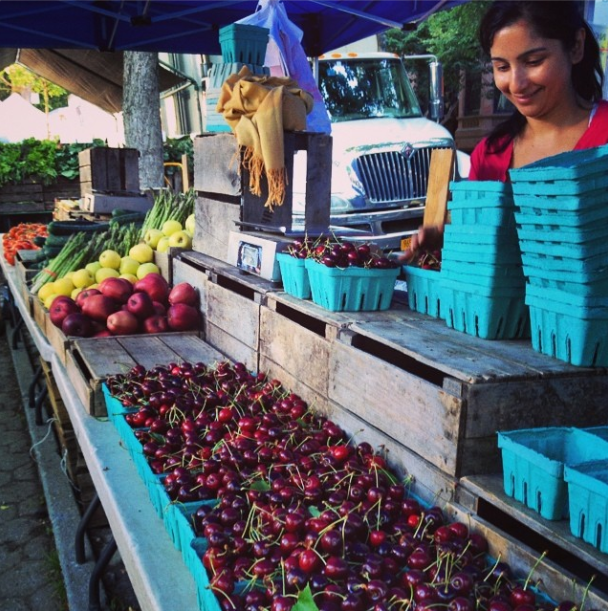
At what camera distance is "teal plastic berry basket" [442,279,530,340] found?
2.02 meters

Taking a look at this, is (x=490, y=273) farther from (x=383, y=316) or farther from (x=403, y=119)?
(x=403, y=119)

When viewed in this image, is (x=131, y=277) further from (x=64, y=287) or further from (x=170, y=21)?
(x=170, y=21)

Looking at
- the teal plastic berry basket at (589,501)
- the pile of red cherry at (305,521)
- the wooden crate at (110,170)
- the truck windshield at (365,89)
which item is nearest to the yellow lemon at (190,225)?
the pile of red cherry at (305,521)

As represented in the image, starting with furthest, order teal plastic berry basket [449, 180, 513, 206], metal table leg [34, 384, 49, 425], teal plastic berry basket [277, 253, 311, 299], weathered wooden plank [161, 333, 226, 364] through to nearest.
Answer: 1. metal table leg [34, 384, 49, 425]
2. weathered wooden plank [161, 333, 226, 364]
3. teal plastic berry basket [277, 253, 311, 299]
4. teal plastic berry basket [449, 180, 513, 206]

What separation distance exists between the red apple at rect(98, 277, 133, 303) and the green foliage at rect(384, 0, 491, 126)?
13.2 m

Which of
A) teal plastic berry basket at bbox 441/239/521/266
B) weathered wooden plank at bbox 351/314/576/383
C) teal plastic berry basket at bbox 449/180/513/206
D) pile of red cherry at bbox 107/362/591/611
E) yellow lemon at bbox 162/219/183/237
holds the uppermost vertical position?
teal plastic berry basket at bbox 449/180/513/206

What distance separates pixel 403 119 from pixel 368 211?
1.97 metres

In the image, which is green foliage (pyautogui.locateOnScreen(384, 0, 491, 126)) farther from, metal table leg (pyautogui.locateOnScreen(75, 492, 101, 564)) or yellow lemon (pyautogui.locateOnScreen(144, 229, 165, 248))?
metal table leg (pyautogui.locateOnScreen(75, 492, 101, 564))

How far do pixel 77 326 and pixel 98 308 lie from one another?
20cm

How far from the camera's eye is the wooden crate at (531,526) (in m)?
1.42

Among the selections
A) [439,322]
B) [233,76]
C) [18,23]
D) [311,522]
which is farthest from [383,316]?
[18,23]

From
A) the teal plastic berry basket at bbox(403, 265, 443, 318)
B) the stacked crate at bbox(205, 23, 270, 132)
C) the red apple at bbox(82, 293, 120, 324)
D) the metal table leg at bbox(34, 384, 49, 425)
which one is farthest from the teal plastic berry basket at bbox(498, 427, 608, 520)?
the metal table leg at bbox(34, 384, 49, 425)

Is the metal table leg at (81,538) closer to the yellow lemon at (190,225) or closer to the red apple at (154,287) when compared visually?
the red apple at (154,287)

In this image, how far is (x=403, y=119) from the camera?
933cm
